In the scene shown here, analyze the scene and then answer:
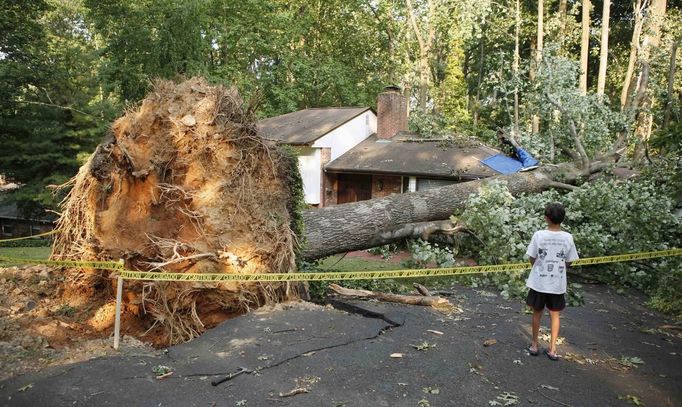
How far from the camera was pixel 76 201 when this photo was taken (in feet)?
20.1

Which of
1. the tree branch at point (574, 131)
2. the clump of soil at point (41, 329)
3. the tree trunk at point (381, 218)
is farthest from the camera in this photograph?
the tree branch at point (574, 131)

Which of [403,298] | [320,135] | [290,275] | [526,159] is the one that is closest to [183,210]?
[290,275]

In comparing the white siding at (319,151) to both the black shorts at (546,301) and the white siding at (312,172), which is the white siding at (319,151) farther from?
the black shorts at (546,301)

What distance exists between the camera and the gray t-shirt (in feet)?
14.2

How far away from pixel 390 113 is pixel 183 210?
17113 millimetres

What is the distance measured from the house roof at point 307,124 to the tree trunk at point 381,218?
35.3 feet

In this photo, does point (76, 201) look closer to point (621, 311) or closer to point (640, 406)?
point (640, 406)

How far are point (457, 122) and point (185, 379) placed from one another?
2558cm

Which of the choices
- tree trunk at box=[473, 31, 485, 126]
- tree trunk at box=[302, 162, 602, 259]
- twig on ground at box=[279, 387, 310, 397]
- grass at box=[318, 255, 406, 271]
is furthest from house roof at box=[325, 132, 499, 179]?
twig on ground at box=[279, 387, 310, 397]

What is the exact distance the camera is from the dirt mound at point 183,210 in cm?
529

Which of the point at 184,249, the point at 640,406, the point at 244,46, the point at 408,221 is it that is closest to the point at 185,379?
the point at 184,249

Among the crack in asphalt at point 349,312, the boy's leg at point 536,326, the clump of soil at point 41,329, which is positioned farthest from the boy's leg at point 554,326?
the clump of soil at point 41,329

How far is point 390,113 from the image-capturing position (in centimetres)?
2169

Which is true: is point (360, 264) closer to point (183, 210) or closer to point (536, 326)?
point (183, 210)
